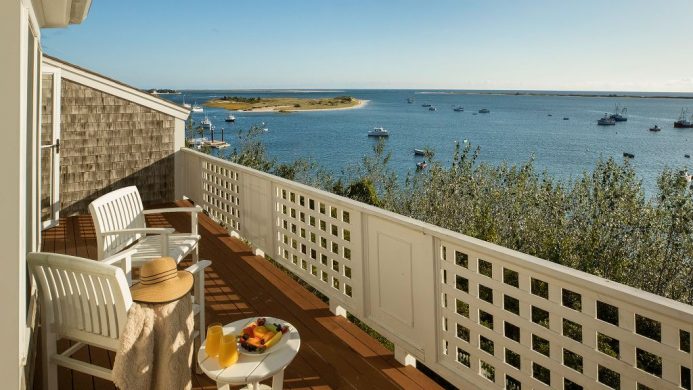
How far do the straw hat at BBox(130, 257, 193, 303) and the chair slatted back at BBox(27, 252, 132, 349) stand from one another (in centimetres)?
12

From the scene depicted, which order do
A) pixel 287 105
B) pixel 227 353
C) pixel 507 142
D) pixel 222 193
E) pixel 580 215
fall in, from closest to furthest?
1. pixel 227 353
2. pixel 222 193
3. pixel 580 215
4. pixel 507 142
5. pixel 287 105

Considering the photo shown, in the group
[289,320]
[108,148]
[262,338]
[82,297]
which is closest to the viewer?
[262,338]

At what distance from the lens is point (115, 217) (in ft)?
12.1

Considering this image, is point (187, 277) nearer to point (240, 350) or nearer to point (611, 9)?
point (240, 350)

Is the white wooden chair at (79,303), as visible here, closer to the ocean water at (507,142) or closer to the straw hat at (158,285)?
the straw hat at (158,285)

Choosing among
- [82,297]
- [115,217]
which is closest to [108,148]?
[115,217]

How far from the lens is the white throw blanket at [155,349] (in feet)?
6.65

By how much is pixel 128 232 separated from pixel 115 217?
0.34 meters

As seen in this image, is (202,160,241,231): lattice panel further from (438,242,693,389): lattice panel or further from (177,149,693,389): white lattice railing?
(438,242,693,389): lattice panel

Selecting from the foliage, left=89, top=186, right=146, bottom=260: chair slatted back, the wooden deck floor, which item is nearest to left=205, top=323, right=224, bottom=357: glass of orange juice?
the wooden deck floor

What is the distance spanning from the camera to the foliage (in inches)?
317

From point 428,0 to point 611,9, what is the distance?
14.9 metres

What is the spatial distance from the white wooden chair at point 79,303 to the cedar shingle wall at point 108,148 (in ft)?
17.6

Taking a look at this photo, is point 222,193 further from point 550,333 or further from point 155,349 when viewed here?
point 550,333
